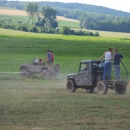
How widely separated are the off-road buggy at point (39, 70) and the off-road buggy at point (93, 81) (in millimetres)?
9256

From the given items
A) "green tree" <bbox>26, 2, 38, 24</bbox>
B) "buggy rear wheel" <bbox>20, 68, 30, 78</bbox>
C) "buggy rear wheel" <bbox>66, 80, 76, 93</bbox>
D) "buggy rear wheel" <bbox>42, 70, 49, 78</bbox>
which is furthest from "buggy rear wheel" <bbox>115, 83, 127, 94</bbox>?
"green tree" <bbox>26, 2, 38, 24</bbox>

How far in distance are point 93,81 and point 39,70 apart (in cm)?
1128

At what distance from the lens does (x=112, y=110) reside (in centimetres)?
1516

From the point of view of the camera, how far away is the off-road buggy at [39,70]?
3247 cm

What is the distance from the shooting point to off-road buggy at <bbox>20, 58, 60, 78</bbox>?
107 feet

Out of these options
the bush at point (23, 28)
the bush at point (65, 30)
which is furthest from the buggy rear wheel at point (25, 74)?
the bush at point (65, 30)

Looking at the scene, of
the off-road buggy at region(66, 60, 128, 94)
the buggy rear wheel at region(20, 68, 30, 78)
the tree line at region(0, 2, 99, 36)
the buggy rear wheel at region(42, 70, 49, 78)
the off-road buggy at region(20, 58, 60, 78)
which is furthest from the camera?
the tree line at region(0, 2, 99, 36)

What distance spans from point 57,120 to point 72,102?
4260 mm

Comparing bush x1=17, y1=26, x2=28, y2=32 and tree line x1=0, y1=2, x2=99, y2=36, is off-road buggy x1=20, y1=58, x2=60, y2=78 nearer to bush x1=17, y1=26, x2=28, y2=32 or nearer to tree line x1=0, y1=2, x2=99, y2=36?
tree line x1=0, y1=2, x2=99, y2=36

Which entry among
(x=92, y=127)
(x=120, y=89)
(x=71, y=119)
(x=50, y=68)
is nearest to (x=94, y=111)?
(x=71, y=119)

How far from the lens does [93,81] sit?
71.8 feet

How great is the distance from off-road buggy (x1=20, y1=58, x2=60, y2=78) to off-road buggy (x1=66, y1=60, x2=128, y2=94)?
9256 millimetres

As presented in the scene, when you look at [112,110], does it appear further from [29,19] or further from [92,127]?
[29,19]

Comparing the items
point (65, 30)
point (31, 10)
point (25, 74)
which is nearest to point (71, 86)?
point (25, 74)
